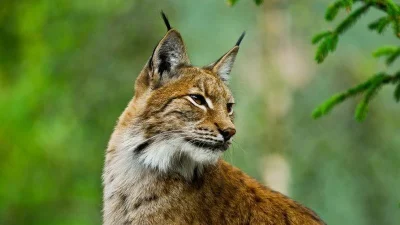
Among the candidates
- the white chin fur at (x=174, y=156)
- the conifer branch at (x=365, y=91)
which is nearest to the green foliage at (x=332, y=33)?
the conifer branch at (x=365, y=91)

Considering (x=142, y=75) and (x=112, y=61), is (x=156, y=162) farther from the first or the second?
(x=112, y=61)

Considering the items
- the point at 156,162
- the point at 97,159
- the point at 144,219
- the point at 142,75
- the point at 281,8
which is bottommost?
the point at 144,219

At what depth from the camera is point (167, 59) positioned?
285 inches

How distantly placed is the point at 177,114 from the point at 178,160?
35cm

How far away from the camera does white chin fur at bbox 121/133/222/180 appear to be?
22.5ft

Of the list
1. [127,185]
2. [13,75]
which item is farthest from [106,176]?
[13,75]

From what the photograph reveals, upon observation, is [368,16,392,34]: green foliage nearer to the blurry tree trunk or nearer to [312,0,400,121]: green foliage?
[312,0,400,121]: green foliage

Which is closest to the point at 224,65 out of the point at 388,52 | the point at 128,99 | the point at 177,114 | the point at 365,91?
the point at 177,114

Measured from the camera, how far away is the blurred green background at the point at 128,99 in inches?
736

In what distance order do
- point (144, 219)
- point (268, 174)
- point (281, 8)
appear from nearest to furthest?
point (144, 219), point (268, 174), point (281, 8)

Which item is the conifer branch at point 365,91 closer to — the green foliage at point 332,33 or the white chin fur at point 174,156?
the green foliage at point 332,33

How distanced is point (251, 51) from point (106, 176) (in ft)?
55.2

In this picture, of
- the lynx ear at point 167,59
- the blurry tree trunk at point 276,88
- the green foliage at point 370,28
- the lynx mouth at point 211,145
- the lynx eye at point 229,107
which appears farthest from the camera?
the blurry tree trunk at point 276,88

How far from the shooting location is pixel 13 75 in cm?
1967
